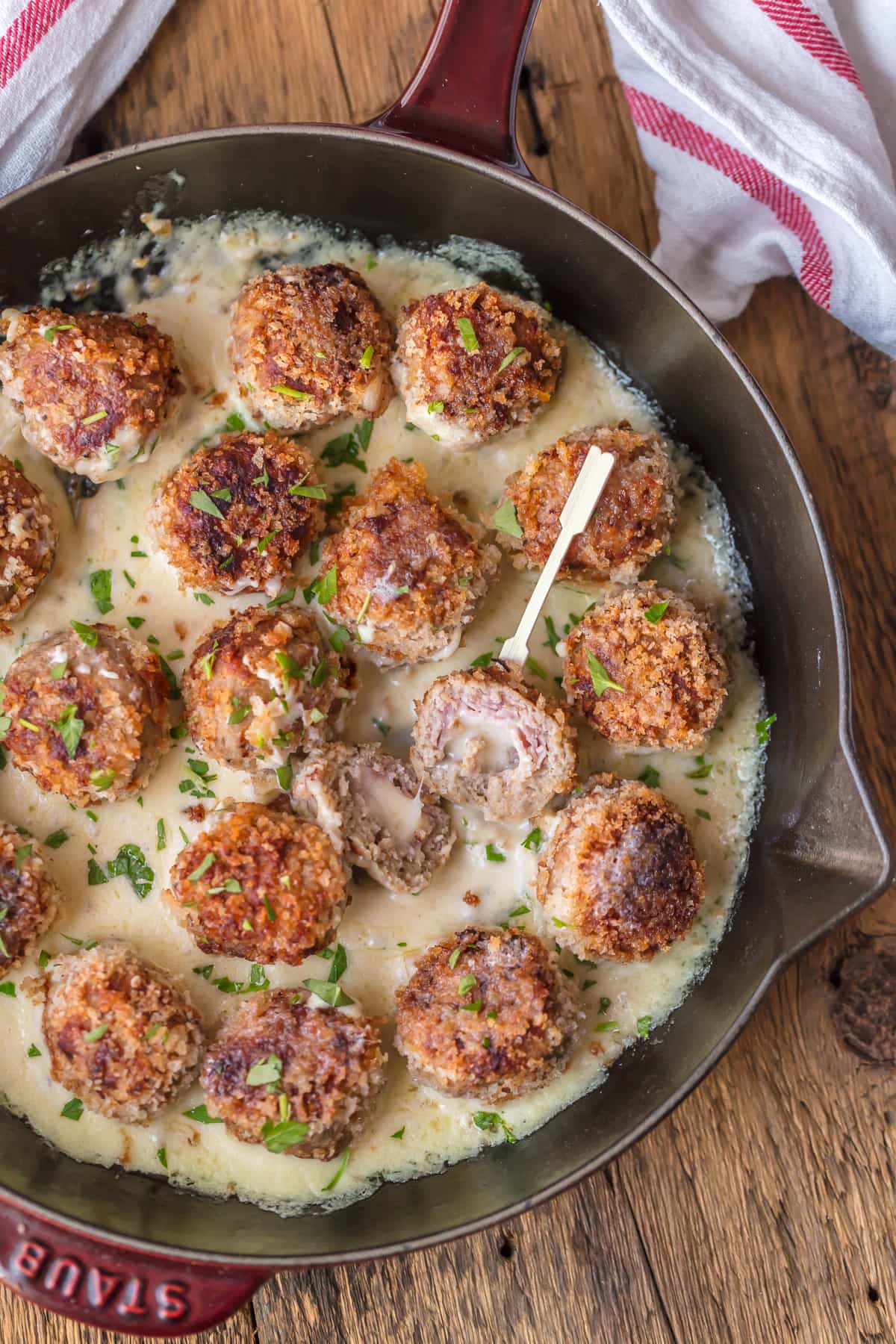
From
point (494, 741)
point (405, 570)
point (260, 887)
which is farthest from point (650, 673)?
point (260, 887)

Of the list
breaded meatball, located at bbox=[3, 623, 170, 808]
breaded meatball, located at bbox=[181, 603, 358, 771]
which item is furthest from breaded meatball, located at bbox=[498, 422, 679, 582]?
breaded meatball, located at bbox=[3, 623, 170, 808]

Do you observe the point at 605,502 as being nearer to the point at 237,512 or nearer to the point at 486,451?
the point at 486,451

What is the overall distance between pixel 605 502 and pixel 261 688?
1005 mm

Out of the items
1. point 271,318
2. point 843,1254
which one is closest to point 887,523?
point 271,318

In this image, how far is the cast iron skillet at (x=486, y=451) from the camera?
2.61m

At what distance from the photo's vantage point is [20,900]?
9.22ft

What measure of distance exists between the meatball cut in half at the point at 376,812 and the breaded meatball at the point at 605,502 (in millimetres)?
699

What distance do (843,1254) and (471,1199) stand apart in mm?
1089

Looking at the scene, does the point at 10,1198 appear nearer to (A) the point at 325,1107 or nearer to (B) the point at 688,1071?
(A) the point at 325,1107

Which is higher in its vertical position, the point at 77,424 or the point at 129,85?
the point at 129,85

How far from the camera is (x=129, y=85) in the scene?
3182mm

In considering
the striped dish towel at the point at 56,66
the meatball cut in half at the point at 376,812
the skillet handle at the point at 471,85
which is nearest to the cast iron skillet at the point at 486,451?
the skillet handle at the point at 471,85

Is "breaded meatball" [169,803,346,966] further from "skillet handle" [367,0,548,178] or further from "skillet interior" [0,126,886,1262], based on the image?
"skillet handle" [367,0,548,178]

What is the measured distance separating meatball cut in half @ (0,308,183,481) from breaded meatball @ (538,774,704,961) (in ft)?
4.93
